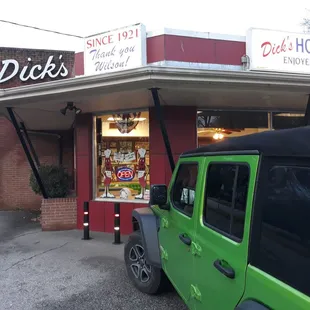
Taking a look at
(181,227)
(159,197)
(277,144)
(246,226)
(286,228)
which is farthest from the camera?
(159,197)

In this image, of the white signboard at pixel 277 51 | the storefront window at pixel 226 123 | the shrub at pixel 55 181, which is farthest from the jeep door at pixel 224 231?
the shrub at pixel 55 181

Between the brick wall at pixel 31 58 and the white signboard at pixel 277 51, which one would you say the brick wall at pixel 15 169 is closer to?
the brick wall at pixel 31 58

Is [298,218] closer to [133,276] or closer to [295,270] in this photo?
[295,270]

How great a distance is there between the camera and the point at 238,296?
2.03 m

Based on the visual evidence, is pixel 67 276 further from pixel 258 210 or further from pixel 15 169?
pixel 15 169

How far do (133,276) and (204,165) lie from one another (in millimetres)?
2296

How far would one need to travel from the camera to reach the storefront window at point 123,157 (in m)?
7.79

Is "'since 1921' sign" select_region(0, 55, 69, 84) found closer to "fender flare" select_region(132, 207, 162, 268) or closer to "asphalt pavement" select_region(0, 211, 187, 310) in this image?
"asphalt pavement" select_region(0, 211, 187, 310)

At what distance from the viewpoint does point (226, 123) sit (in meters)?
7.76

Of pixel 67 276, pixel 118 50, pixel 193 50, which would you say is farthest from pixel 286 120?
pixel 67 276

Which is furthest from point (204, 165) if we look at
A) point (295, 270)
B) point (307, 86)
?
point (307, 86)

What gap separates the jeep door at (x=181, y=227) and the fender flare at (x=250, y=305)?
34.1 inches

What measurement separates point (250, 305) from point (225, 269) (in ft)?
1.07

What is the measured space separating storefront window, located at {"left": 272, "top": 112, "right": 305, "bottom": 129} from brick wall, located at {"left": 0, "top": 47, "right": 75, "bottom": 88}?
5.05m
